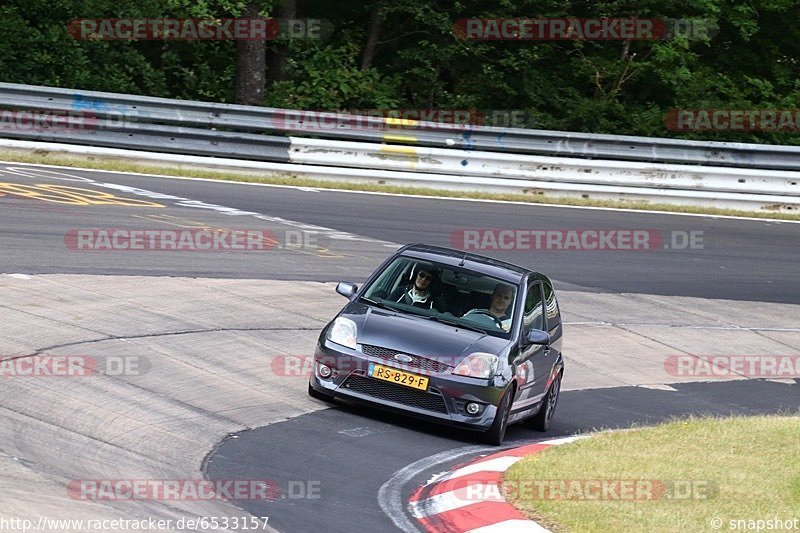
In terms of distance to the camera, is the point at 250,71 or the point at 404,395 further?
the point at 250,71

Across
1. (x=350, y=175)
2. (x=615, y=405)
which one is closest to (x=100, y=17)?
(x=350, y=175)

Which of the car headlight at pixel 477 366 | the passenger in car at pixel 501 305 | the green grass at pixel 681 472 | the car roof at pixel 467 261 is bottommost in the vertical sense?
the green grass at pixel 681 472

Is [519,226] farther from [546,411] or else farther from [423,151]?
[546,411]

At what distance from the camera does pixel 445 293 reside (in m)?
11.2

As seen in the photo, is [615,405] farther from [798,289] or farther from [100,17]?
[100,17]

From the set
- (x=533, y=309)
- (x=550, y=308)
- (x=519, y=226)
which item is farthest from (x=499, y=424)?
(x=519, y=226)

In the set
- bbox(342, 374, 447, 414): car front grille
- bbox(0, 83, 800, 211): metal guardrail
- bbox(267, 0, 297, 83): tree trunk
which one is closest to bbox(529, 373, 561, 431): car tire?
bbox(342, 374, 447, 414): car front grille

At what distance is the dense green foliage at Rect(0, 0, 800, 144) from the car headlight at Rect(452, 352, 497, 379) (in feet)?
53.3

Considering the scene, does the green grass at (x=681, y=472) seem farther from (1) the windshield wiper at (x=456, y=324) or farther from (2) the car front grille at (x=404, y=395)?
(1) the windshield wiper at (x=456, y=324)

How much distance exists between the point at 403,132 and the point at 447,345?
1283cm

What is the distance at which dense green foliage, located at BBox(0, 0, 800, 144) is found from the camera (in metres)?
26.4

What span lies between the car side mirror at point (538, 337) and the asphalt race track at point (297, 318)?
0.90 meters

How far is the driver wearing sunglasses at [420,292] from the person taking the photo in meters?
11.2

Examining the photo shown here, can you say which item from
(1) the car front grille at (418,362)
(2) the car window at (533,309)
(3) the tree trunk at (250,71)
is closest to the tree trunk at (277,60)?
(3) the tree trunk at (250,71)
